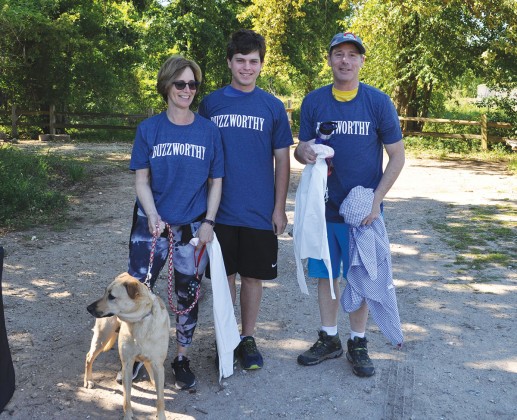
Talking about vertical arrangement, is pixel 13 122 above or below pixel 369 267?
above

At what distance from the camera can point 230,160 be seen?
357 centimetres

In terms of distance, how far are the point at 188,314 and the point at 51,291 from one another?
7.26 ft

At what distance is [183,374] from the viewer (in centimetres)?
358

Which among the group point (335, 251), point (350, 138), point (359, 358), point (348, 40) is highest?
point (348, 40)

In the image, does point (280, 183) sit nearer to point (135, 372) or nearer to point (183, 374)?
point (183, 374)

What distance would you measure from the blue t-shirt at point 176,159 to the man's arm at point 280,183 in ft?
1.43

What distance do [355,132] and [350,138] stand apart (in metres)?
0.05

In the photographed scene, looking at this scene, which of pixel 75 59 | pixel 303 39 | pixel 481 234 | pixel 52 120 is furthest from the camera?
pixel 303 39

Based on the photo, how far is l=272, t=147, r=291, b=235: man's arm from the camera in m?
3.64

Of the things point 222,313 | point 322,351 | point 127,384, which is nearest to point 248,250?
point 222,313

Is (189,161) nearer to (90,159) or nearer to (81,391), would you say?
(81,391)

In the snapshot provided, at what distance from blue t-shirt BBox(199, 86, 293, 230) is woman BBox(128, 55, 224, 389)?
5.4 inches

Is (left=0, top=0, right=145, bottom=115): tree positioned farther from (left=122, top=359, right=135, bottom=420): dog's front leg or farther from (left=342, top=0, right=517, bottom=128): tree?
(left=122, top=359, right=135, bottom=420): dog's front leg

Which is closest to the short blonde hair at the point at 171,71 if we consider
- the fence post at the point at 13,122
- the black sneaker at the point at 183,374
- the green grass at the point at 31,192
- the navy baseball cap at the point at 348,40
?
the navy baseball cap at the point at 348,40
